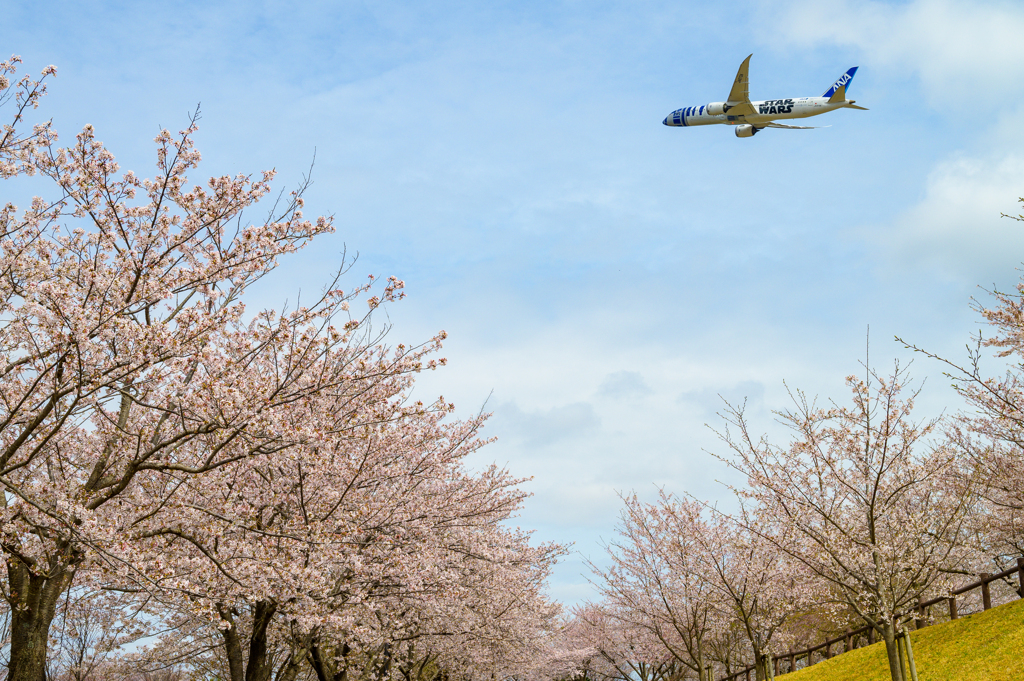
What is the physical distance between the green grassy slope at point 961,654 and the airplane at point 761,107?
21.6 metres

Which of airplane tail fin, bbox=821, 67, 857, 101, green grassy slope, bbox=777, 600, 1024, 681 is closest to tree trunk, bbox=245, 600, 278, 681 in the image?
green grassy slope, bbox=777, 600, 1024, 681

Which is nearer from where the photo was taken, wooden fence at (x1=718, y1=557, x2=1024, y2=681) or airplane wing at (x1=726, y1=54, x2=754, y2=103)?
wooden fence at (x1=718, y1=557, x2=1024, y2=681)

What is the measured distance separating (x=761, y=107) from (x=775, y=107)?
723mm

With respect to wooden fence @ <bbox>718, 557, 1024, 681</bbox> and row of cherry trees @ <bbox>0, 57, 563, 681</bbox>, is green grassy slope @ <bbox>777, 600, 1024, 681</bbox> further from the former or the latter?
row of cherry trees @ <bbox>0, 57, 563, 681</bbox>

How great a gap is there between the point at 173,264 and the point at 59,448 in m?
4.25

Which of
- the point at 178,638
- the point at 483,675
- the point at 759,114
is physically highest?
the point at 759,114

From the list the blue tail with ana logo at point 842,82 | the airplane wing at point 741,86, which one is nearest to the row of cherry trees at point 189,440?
the airplane wing at point 741,86

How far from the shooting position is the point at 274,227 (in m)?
11.1

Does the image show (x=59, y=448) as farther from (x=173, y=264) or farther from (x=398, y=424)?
(x=398, y=424)

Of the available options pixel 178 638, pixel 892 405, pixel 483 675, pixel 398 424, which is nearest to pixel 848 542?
pixel 892 405

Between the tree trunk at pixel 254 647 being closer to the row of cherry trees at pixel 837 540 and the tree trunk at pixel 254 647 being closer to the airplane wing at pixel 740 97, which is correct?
the row of cherry trees at pixel 837 540

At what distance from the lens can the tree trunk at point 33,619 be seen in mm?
9672

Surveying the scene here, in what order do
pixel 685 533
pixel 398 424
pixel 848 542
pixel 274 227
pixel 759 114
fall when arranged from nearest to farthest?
pixel 274 227 → pixel 848 542 → pixel 398 424 → pixel 685 533 → pixel 759 114

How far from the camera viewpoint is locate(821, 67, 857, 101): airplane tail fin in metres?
36.0
